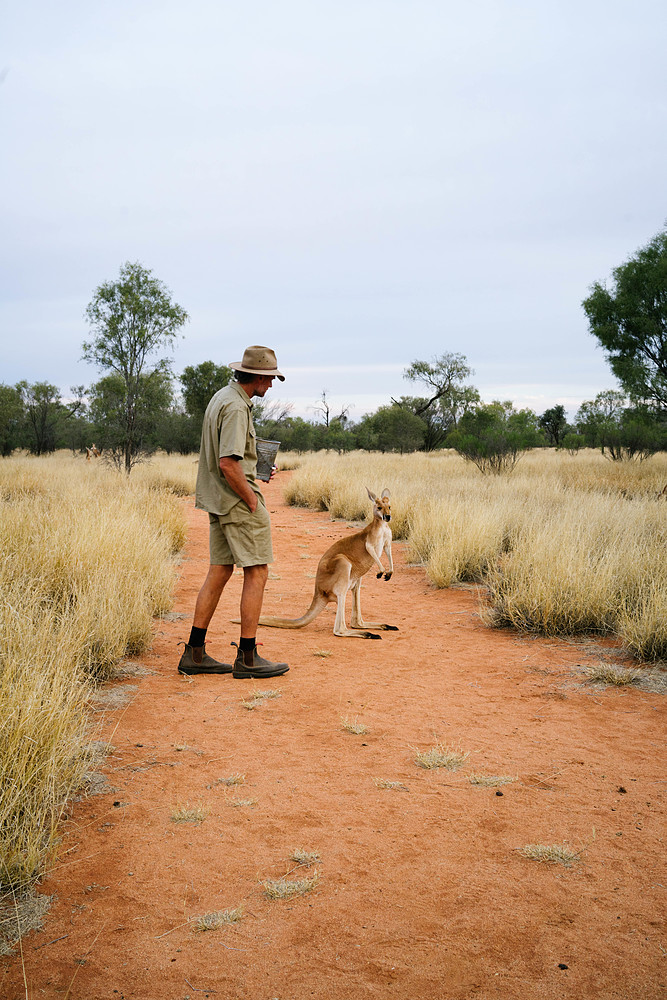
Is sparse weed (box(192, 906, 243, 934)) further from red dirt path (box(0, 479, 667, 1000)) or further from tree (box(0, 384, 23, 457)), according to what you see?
tree (box(0, 384, 23, 457))

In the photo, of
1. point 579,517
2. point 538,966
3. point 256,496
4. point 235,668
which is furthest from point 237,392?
point 579,517

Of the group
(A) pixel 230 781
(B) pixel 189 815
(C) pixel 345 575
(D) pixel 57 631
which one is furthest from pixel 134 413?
(B) pixel 189 815

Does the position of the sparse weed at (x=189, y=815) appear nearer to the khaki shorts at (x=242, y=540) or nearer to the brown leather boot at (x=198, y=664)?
the khaki shorts at (x=242, y=540)

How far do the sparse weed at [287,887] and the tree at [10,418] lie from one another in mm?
34620

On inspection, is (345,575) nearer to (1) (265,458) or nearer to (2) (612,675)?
(1) (265,458)

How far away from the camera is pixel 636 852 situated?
319cm

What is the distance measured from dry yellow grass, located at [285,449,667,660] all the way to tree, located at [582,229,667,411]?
4233 millimetres

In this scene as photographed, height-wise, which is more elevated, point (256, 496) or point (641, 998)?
point (256, 496)

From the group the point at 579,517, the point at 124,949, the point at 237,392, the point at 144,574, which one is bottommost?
the point at 124,949

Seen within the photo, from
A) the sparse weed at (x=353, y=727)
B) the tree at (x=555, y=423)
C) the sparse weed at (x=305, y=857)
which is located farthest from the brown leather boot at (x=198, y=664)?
the tree at (x=555, y=423)

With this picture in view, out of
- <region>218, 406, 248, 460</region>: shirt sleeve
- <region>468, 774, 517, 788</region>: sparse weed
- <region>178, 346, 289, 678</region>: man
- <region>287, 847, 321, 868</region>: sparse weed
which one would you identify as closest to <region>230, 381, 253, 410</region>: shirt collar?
<region>178, 346, 289, 678</region>: man

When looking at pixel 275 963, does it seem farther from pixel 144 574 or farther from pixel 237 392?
pixel 144 574

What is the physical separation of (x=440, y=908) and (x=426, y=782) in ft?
3.48

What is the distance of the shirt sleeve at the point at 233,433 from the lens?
200 inches
